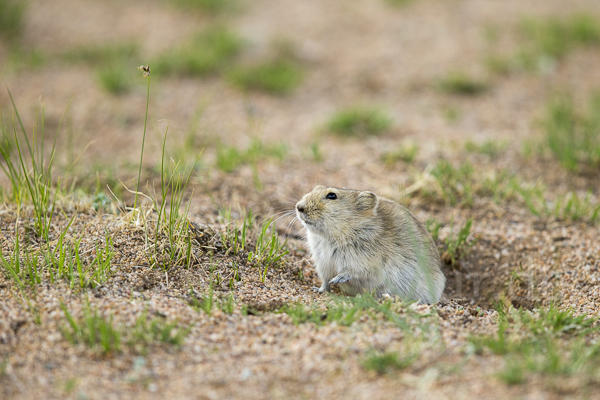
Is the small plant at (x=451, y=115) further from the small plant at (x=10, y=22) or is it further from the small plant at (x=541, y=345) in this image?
the small plant at (x=10, y=22)

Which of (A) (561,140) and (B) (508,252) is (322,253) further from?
(A) (561,140)

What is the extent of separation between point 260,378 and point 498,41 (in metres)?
8.03

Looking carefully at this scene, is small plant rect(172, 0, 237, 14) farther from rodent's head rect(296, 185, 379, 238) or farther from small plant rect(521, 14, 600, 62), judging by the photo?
rodent's head rect(296, 185, 379, 238)

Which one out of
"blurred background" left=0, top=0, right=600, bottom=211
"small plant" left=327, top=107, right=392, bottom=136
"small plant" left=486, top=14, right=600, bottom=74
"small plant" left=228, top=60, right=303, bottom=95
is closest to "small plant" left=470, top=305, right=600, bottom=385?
"blurred background" left=0, top=0, right=600, bottom=211

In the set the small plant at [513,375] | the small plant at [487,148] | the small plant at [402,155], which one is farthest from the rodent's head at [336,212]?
the small plant at [487,148]

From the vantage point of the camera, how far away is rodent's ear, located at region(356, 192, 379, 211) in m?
4.26

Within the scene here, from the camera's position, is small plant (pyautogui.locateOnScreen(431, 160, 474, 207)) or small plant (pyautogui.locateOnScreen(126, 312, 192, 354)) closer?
small plant (pyautogui.locateOnScreen(126, 312, 192, 354))

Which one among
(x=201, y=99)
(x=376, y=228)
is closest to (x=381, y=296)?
(x=376, y=228)

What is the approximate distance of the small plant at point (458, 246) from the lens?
185 inches

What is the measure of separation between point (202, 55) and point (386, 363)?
22.0ft

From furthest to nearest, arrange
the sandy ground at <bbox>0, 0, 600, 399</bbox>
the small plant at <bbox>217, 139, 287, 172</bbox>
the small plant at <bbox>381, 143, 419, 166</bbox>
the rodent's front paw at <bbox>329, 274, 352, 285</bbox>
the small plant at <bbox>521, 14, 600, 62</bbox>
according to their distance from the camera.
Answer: the small plant at <bbox>521, 14, 600, 62</bbox> < the small plant at <bbox>381, 143, 419, 166</bbox> < the small plant at <bbox>217, 139, 287, 172</bbox> < the rodent's front paw at <bbox>329, 274, 352, 285</bbox> < the sandy ground at <bbox>0, 0, 600, 399</bbox>

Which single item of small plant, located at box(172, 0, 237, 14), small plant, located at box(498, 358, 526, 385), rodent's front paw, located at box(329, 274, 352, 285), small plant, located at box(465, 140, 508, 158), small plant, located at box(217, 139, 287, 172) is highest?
small plant, located at box(172, 0, 237, 14)

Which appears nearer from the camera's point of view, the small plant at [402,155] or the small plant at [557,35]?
the small plant at [402,155]

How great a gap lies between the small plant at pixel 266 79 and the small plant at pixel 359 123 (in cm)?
134
